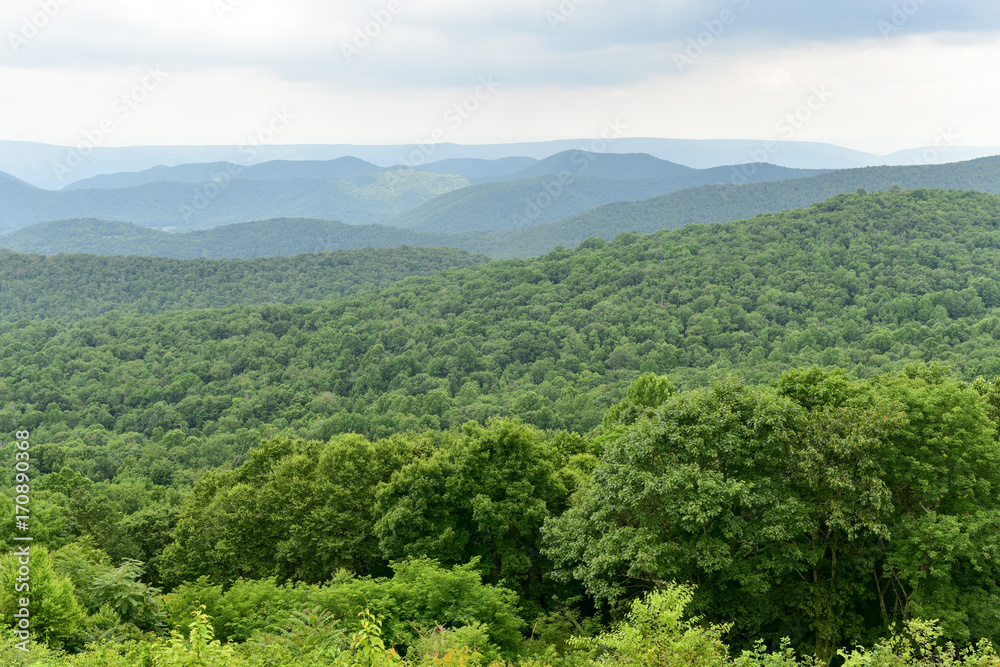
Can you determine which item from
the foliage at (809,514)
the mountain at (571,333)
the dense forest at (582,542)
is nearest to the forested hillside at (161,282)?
the mountain at (571,333)

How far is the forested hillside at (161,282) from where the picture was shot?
15138 centimetres

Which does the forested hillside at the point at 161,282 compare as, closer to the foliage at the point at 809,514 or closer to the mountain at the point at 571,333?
the mountain at the point at 571,333

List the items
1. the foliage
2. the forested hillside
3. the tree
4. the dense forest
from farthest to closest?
the forested hillside, the tree, the foliage, the dense forest

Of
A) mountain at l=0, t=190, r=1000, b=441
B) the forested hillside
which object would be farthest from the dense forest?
the forested hillside

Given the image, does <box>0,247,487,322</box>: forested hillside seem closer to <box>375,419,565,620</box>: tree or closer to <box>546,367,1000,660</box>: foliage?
<box>375,419,565,620</box>: tree

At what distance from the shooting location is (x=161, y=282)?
165125 mm

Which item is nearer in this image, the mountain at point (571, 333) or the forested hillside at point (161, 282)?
the mountain at point (571, 333)

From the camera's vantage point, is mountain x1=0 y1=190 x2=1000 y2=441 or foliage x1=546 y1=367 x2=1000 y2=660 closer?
foliage x1=546 y1=367 x2=1000 y2=660

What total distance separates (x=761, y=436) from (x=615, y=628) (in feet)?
22.4

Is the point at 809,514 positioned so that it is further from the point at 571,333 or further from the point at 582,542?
the point at 571,333

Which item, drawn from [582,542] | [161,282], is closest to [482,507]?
[582,542]

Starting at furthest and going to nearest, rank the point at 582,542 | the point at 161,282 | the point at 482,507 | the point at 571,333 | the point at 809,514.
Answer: the point at 161,282
the point at 571,333
the point at 482,507
the point at 582,542
the point at 809,514

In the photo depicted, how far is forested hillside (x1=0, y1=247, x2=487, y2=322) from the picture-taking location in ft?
497

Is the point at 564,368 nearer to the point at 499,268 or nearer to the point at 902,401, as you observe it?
the point at 499,268
